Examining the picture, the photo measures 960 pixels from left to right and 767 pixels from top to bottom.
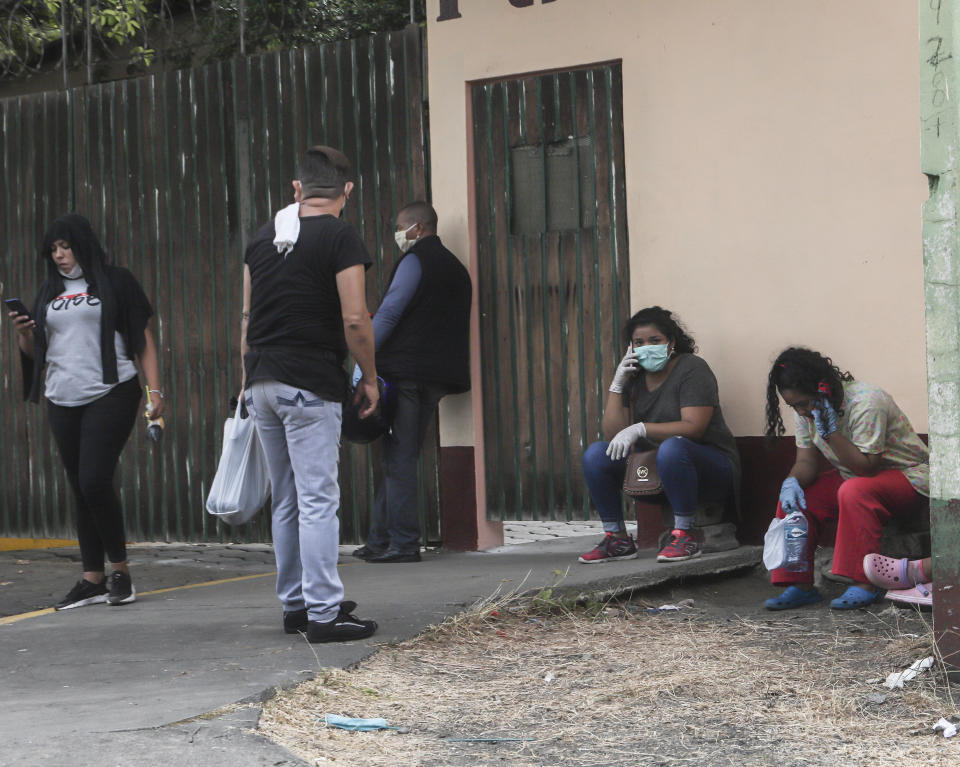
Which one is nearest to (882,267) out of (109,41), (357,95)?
(357,95)

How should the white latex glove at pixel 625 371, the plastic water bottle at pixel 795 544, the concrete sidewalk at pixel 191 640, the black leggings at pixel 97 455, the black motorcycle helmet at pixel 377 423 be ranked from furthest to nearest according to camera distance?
the black motorcycle helmet at pixel 377 423 < the white latex glove at pixel 625 371 < the black leggings at pixel 97 455 < the plastic water bottle at pixel 795 544 < the concrete sidewalk at pixel 191 640

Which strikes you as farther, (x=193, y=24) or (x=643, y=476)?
(x=193, y=24)

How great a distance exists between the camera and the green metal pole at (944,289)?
409 centimetres

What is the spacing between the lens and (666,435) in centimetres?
643

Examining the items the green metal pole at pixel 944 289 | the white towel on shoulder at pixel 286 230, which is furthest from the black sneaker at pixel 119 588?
the green metal pole at pixel 944 289

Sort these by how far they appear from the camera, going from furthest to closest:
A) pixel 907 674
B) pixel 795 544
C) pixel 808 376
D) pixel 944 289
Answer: pixel 795 544, pixel 808 376, pixel 907 674, pixel 944 289

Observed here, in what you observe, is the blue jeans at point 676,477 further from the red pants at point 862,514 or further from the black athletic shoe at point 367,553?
the black athletic shoe at point 367,553

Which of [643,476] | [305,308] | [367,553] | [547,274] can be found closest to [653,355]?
[643,476]

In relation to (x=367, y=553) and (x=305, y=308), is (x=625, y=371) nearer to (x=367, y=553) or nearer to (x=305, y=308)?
(x=367, y=553)

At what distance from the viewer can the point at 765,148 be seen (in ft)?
22.2

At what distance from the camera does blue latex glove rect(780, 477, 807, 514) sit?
5.68 meters

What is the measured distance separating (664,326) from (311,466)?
Result: 8.18ft

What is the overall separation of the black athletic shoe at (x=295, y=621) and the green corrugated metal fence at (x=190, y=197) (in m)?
2.84

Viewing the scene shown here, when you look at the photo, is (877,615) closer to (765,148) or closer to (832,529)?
(832,529)
